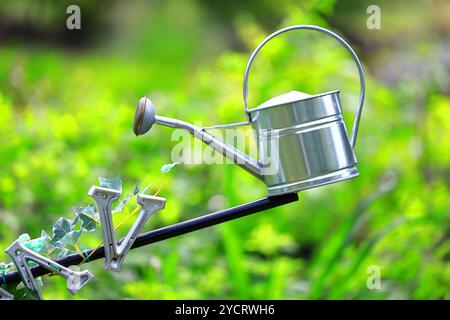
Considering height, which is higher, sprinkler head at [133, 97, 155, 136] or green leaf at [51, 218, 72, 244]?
sprinkler head at [133, 97, 155, 136]

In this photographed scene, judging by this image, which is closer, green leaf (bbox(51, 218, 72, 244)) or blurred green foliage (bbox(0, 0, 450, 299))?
green leaf (bbox(51, 218, 72, 244))

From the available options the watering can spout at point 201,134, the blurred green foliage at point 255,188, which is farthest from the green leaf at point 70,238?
the blurred green foliage at point 255,188

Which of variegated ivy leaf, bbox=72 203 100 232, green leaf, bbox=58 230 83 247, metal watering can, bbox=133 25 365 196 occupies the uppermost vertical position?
metal watering can, bbox=133 25 365 196

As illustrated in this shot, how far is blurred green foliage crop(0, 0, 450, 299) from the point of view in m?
2.15

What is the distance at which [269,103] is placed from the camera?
1.12 metres

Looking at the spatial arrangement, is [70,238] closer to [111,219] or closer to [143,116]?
[111,219]

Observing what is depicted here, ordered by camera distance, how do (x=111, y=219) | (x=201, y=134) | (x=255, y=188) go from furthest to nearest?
(x=255, y=188) → (x=201, y=134) → (x=111, y=219)

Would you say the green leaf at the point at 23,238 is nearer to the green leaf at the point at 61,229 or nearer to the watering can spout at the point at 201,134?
the green leaf at the point at 61,229

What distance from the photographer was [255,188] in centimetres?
289

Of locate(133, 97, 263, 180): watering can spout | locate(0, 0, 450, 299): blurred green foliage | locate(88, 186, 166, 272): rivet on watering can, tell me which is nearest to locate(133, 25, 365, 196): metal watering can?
locate(133, 97, 263, 180): watering can spout

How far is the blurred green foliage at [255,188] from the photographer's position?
7.07 ft

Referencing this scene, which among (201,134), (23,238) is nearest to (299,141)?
(201,134)

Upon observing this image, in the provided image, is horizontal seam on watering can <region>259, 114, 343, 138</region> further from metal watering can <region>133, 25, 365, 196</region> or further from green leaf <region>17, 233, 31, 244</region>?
green leaf <region>17, 233, 31, 244</region>

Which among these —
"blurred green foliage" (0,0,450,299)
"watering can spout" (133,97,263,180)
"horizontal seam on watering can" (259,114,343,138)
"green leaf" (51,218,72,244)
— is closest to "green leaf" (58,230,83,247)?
"green leaf" (51,218,72,244)
